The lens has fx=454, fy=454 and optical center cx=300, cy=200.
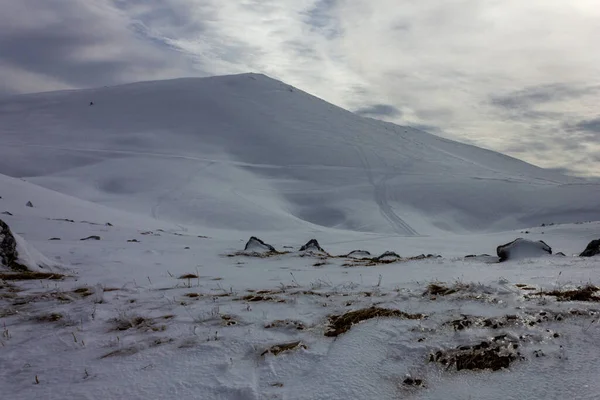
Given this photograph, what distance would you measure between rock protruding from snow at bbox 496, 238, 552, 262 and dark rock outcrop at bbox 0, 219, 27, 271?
7.52 m

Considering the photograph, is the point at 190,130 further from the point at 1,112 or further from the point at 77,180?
the point at 1,112

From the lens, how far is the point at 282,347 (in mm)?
3320

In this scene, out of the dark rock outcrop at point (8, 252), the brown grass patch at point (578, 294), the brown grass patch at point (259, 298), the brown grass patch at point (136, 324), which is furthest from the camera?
the dark rock outcrop at point (8, 252)

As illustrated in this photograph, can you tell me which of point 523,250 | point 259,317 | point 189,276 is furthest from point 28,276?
point 523,250

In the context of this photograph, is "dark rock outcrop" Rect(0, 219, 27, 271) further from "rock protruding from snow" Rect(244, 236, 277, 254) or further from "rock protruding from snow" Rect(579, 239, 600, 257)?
"rock protruding from snow" Rect(579, 239, 600, 257)

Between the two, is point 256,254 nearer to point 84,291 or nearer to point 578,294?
point 84,291

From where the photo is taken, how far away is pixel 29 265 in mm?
6828

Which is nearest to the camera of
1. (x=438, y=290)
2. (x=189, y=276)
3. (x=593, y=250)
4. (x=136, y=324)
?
(x=136, y=324)

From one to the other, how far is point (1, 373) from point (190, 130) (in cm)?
5225

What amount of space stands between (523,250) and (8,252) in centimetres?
811

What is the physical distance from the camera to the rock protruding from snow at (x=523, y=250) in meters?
7.50

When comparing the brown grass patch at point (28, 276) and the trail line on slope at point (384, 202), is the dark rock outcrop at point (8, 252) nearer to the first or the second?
the brown grass patch at point (28, 276)

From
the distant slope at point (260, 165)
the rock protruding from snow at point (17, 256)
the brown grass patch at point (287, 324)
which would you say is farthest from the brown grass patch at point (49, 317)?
the distant slope at point (260, 165)

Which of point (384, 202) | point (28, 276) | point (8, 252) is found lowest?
point (28, 276)
